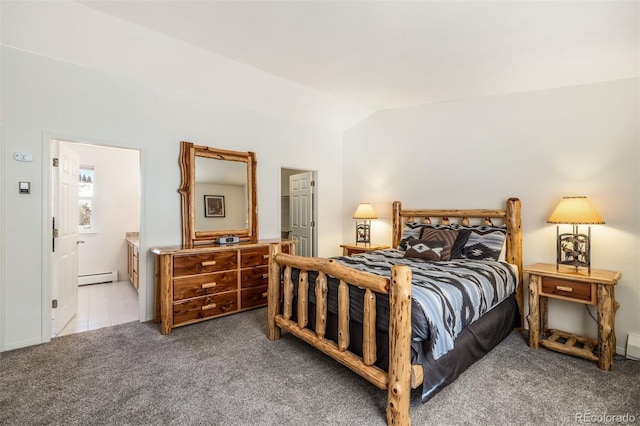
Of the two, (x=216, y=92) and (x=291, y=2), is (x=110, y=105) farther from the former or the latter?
(x=291, y=2)

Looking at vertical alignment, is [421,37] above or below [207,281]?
above

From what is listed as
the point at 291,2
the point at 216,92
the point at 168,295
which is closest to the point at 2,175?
the point at 168,295

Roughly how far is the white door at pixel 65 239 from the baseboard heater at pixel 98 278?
5.30ft

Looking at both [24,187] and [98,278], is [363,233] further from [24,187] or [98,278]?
[98,278]

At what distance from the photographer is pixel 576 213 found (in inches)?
101

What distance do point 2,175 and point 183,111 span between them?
1.70 meters

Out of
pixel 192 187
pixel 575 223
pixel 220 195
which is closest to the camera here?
pixel 575 223

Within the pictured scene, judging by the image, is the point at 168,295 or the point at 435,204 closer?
the point at 168,295

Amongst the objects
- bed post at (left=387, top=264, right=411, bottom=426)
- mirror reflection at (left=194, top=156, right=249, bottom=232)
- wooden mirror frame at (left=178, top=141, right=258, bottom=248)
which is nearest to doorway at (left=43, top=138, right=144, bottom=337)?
wooden mirror frame at (left=178, top=141, right=258, bottom=248)

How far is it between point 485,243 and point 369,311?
6.45 feet

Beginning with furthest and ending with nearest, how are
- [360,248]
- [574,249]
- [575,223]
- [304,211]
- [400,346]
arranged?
1. [304,211]
2. [360,248]
3. [574,249]
4. [575,223]
5. [400,346]

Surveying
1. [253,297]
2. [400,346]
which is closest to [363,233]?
[253,297]

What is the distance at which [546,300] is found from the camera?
2.97 m

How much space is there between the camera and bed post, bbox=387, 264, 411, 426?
1.66 m
